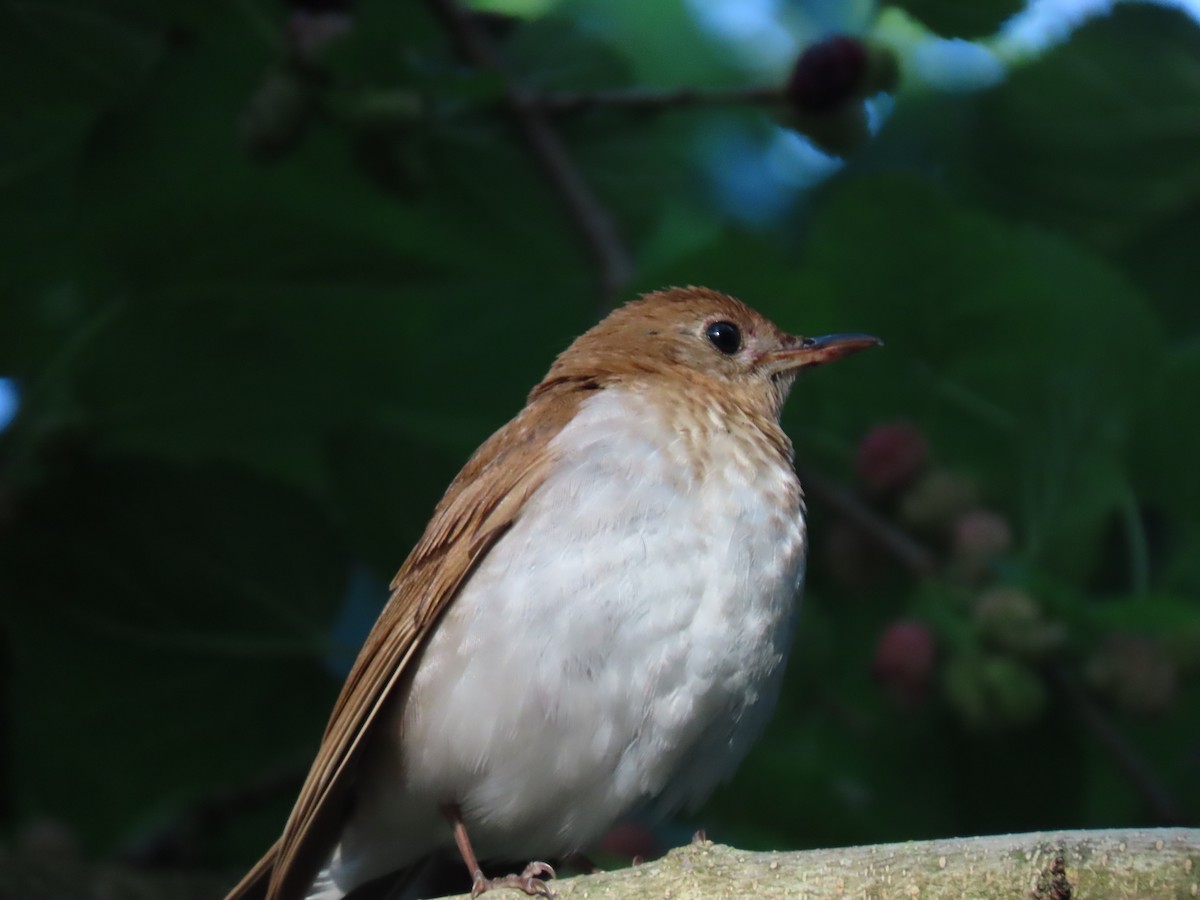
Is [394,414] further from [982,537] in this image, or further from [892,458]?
[982,537]

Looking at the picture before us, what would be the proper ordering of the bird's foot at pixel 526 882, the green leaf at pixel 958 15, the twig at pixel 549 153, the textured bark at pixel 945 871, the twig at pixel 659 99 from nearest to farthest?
the textured bark at pixel 945 871 → the bird's foot at pixel 526 882 → the green leaf at pixel 958 15 → the twig at pixel 659 99 → the twig at pixel 549 153

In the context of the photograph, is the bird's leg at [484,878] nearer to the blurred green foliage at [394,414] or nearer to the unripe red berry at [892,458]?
the blurred green foliage at [394,414]

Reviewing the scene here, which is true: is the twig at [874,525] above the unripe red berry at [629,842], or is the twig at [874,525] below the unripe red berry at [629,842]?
above

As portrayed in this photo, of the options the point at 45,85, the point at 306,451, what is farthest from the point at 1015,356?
the point at 45,85

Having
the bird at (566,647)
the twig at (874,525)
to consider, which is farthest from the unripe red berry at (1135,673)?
the bird at (566,647)

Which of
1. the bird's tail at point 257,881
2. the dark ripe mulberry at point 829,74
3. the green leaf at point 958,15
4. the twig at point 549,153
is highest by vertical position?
the green leaf at point 958,15

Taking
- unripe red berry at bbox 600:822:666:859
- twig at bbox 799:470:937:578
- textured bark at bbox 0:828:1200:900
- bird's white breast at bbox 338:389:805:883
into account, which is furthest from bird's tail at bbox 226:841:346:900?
twig at bbox 799:470:937:578

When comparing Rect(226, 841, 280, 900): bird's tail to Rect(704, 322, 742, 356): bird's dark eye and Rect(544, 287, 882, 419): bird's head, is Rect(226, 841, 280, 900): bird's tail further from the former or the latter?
Rect(704, 322, 742, 356): bird's dark eye
